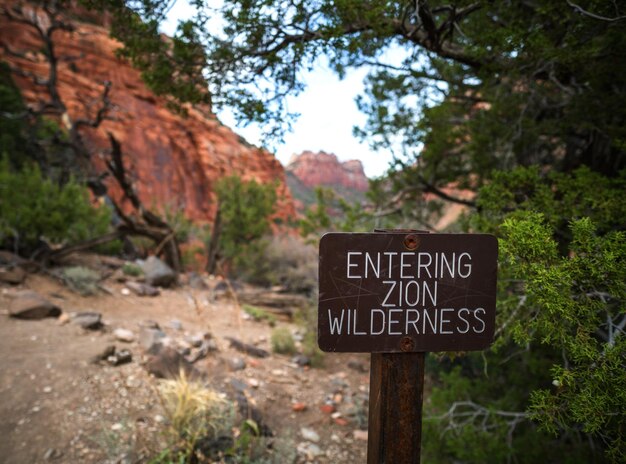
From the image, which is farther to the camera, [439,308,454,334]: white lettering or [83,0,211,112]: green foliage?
[83,0,211,112]: green foliage

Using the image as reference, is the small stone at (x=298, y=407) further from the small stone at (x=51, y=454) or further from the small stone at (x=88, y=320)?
the small stone at (x=88, y=320)

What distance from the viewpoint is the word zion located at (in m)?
1.29

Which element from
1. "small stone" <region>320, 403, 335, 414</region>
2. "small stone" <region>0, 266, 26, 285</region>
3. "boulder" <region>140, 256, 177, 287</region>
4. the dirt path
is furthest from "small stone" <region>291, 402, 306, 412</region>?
"boulder" <region>140, 256, 177, 287</region>

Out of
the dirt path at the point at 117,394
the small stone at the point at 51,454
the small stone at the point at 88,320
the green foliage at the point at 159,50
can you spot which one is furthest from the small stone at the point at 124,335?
the green foliage at the point at 159,50

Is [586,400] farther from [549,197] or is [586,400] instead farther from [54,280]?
[54,280]

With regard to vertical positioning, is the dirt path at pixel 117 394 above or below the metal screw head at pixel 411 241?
below

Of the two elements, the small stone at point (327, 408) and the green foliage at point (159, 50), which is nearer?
the green foliage at point (159, 50)

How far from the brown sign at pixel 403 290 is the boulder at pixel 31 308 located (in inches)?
190

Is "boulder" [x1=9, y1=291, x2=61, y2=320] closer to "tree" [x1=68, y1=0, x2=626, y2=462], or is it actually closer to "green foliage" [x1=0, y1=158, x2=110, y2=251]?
"green foliage" [x1=0, y1=158, x2=110, y2=251]

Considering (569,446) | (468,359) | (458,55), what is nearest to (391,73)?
(458,55)

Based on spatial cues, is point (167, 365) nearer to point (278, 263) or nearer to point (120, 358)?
point (120, 358)

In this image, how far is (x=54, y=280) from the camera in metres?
6.43

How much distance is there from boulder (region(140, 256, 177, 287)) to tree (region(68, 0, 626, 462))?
6207 millimetres

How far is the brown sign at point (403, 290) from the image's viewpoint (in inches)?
50.6
